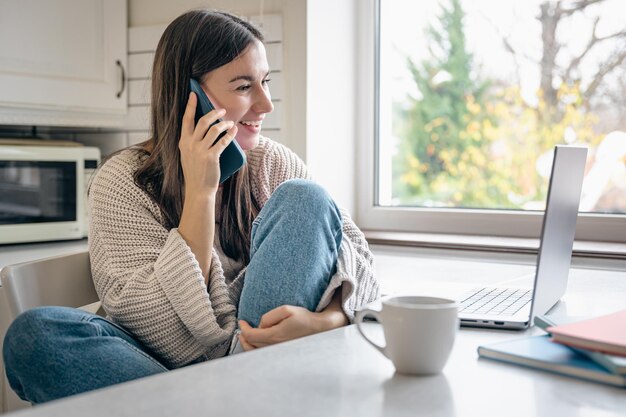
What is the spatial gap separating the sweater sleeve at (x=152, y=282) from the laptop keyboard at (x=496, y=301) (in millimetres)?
409

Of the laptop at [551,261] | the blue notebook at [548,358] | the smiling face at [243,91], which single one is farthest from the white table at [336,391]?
the smiling face at [243,91]

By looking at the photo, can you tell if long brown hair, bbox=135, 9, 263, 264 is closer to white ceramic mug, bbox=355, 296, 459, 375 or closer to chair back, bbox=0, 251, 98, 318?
chair back, bbox=0, 251, 98, 318

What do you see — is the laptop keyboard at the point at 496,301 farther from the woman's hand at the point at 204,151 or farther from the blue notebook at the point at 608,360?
the woman's hand at the point at 204,151

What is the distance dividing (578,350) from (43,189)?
1.81 m

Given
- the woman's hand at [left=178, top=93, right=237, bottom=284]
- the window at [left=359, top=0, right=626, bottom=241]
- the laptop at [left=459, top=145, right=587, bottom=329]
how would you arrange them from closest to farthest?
1. the laptop at [left=459, top=145, right=587, bottom=329]
2. the woman's hand at [left=178, top=93, right=237, bottom=284]
3. the window at [left=359, top=0, right=626, bottom=241]

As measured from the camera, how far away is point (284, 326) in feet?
3.62

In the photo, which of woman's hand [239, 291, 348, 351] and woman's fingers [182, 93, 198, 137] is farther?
woman's fingers [182, 93, 198, 137]

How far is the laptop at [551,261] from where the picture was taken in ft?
3.22

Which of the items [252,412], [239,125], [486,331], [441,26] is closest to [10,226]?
[239,125]

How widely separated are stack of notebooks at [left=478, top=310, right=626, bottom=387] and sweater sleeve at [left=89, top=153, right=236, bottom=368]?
0.59m

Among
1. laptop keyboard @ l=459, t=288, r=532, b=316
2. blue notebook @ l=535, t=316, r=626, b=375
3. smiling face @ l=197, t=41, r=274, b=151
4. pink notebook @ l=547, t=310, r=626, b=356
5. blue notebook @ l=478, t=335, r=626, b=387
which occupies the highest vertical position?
smiling face @ l=197, t=41, r=274, b=151

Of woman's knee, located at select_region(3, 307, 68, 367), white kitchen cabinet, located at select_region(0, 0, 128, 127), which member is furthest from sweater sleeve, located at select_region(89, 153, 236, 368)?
white kitchen cabinet, located at select_region(0, 0, 128, 127)

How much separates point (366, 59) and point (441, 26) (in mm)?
253

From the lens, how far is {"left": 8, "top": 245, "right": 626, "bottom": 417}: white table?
625mm
